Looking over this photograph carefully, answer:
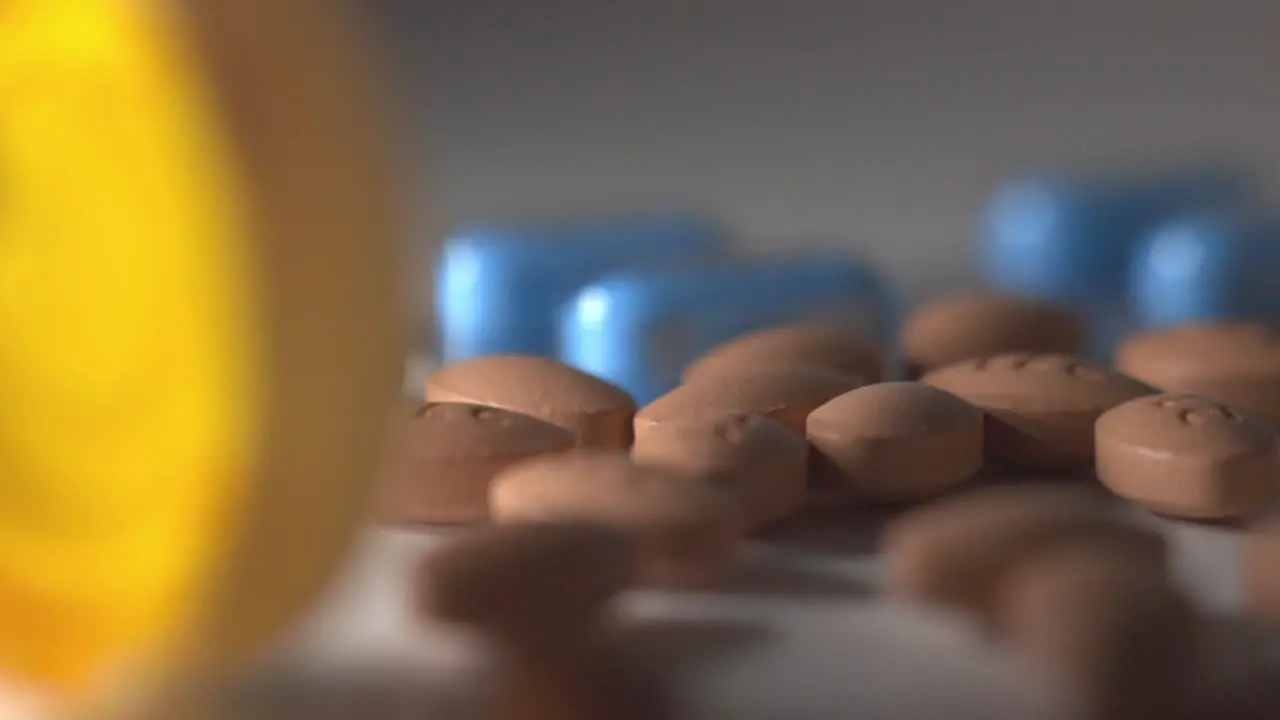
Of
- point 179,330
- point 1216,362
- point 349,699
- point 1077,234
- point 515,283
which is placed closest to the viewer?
point 179,330

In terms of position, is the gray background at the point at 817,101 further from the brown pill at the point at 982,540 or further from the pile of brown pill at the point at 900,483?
the brown pill at the point at 982,540

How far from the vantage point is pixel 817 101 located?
1908 mm

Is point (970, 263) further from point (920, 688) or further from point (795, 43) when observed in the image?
point (920, 688)

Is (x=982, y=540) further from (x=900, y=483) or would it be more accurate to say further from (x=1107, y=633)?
(x=900, y=483)

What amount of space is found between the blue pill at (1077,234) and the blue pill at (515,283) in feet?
1.16

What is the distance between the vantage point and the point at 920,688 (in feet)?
1.89

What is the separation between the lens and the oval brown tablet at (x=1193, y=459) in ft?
2.44

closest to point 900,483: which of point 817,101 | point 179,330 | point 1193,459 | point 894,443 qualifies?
point 894,443

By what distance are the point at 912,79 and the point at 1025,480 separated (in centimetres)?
111

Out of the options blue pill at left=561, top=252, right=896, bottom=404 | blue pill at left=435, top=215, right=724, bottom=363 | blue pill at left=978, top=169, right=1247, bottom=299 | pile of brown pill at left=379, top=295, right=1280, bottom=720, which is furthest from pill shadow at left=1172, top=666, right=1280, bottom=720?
blue pill at left=978, top=169, right=1247, bottom=299

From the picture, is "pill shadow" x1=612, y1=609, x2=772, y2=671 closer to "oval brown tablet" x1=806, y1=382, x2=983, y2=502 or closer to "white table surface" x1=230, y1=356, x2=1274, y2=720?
"white table surface" x1=230, y1=356, x2=1274, y2=720

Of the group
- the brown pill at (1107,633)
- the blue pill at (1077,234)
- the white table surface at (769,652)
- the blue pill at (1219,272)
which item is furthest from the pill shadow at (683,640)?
the blue pill at (1077,234)

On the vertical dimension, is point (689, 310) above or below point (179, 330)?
below

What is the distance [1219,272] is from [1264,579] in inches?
22.4
